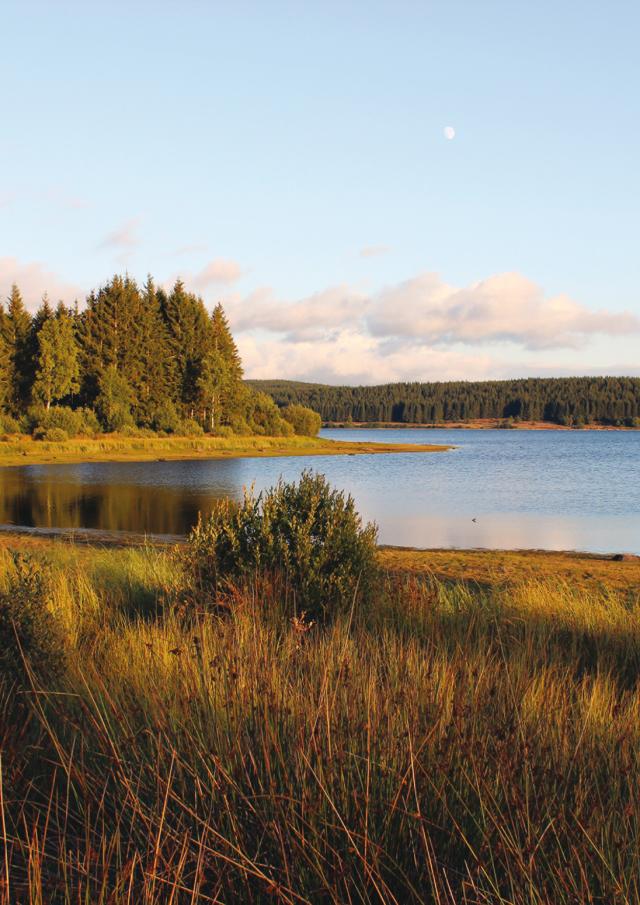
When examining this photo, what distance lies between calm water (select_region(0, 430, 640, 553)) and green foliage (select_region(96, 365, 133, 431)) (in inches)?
510

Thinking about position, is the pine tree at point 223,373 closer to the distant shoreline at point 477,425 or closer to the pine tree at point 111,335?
the pine tree at point 111,335

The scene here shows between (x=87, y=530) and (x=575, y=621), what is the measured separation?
16.2 metres

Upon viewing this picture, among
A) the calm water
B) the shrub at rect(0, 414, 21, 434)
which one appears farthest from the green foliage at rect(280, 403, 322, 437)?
the shrub at rect(0, 414, 21, 434)

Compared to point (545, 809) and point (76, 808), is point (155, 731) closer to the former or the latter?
point (76, 808)

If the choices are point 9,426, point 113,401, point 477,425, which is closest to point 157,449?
point 113,401

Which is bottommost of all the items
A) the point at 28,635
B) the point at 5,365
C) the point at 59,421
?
the point at 28,635

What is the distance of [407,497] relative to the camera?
3406 centimetres

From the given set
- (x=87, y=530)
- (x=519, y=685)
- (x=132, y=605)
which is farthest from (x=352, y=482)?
(x=519, y=685)

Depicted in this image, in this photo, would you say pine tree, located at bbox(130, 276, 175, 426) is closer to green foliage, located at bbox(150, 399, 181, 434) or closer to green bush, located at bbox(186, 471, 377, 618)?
green foliage, located at bbox(150, 399, 181, 434)

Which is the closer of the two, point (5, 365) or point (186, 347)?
point (5, 365)

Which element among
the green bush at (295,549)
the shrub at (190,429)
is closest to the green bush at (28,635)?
the green bush at (295,549)

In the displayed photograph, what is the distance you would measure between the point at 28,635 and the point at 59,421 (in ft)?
184

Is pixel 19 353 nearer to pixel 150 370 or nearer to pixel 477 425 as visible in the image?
pixel 150 370

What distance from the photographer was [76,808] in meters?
3.18
